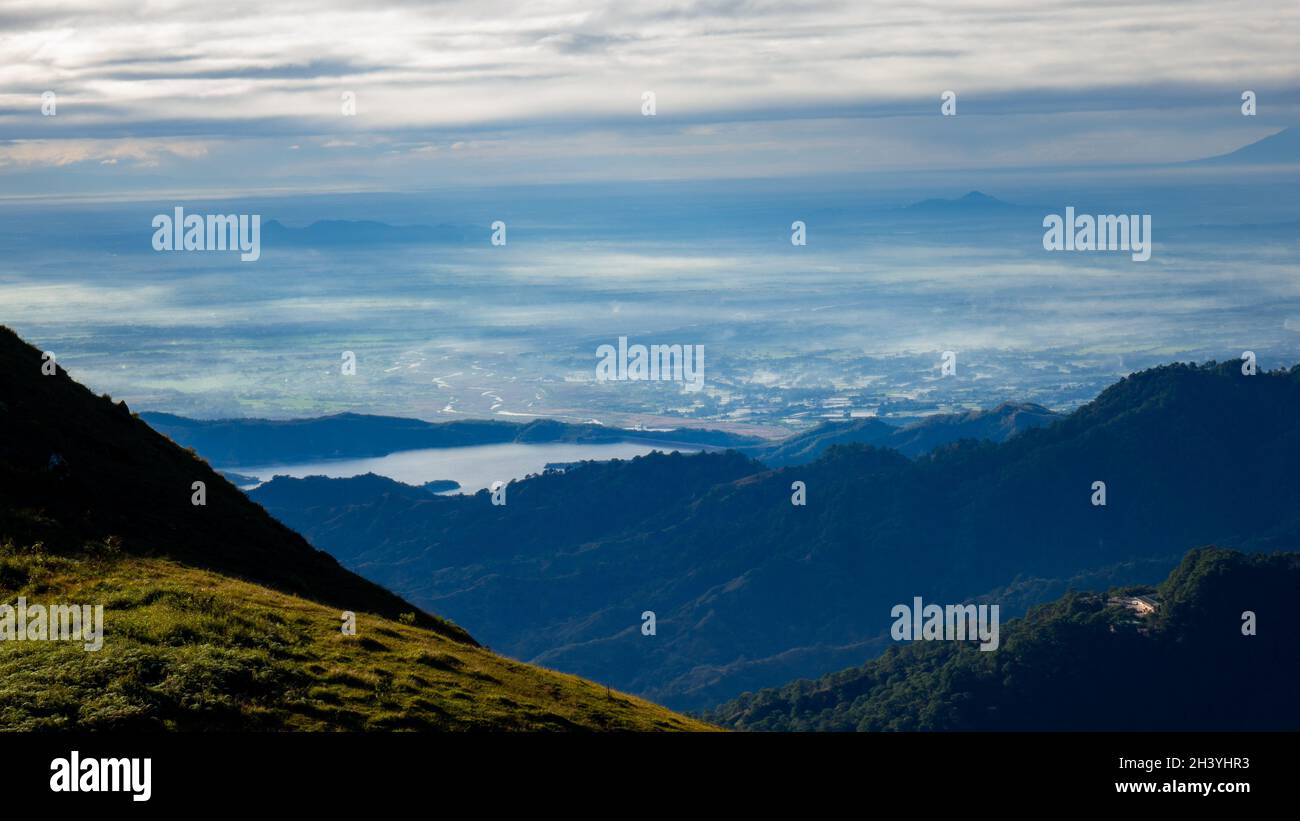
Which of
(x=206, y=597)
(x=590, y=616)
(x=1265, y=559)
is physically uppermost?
(x=206, y=597)

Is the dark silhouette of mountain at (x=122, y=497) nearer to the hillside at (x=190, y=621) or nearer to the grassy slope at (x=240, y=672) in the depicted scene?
the hillside at (x=190, y=621)

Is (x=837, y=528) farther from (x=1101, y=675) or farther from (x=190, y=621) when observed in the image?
(x=190, y=621)

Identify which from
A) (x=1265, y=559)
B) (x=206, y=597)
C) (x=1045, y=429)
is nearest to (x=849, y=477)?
(x=1045, y=429)

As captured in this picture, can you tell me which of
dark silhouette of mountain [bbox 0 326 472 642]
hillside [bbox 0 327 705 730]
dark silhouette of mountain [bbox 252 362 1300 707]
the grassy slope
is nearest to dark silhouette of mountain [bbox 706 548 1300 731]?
dark silhouette of mountain [bbox 252 362 1300 707]

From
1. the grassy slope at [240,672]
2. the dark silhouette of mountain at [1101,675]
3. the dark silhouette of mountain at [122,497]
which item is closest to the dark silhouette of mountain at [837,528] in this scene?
the dark silhouette of mountain at [1101,675]
